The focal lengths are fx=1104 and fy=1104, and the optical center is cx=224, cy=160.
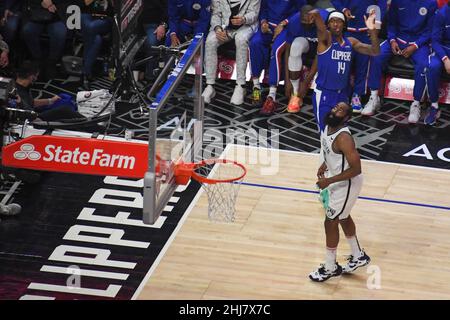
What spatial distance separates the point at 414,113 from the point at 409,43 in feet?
3.03

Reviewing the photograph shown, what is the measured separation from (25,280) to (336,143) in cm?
316

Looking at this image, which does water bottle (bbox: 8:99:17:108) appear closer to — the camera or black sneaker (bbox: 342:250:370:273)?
the camera

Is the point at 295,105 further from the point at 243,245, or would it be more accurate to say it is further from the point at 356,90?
the point at 243,245

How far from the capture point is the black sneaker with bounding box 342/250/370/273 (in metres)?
10.5

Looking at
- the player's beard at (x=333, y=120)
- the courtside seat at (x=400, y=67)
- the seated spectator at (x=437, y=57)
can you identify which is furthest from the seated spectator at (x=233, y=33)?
the player's beard at (x=333, y=120)

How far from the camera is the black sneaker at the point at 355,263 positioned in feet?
34.3

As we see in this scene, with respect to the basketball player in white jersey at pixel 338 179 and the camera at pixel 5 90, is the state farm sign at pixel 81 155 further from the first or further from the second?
the basketball player in white jersey at pixel 338 179

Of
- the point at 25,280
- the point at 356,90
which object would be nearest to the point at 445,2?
the point at 356,90

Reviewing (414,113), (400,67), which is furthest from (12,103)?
(400,67)

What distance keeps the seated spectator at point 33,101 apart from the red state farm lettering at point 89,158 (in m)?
1.15

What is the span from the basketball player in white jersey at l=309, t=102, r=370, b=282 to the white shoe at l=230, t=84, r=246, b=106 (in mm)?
4424

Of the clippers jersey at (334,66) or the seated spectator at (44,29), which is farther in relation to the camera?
the seated spectator at (44,29)

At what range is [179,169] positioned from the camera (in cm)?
1019

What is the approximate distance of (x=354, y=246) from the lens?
10.4 m
